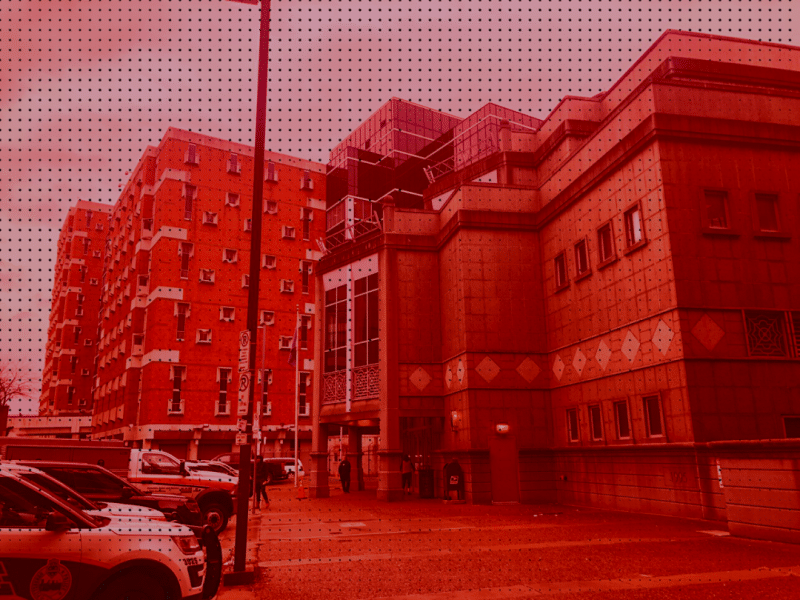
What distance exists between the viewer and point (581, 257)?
22.7 metres

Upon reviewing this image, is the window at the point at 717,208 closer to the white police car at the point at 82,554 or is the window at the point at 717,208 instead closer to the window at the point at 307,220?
the white police car at the point at 82,554

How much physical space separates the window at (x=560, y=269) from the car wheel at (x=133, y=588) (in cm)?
1932

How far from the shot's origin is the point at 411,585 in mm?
9211

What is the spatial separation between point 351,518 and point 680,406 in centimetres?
984

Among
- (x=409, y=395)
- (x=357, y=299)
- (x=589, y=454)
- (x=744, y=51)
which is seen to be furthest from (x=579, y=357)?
(x=744, y=51)

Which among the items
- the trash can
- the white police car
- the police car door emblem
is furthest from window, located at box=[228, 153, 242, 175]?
the police car door emblem

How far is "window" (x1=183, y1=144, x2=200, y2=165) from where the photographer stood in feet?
186

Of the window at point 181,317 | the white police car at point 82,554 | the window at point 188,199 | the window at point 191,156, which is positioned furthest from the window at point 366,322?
the window at point 191,156

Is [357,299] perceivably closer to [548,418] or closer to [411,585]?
[548,418]

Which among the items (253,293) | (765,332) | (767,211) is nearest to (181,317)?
(767,211)

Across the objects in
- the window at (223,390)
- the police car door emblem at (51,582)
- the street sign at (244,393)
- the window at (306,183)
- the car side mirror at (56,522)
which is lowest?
the police car door emblem at (51,582)

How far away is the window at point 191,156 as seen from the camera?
56562mm

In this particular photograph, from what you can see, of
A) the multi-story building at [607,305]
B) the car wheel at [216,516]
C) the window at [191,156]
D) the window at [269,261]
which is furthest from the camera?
the window at [269,261]

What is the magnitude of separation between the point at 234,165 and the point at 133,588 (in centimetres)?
5595
